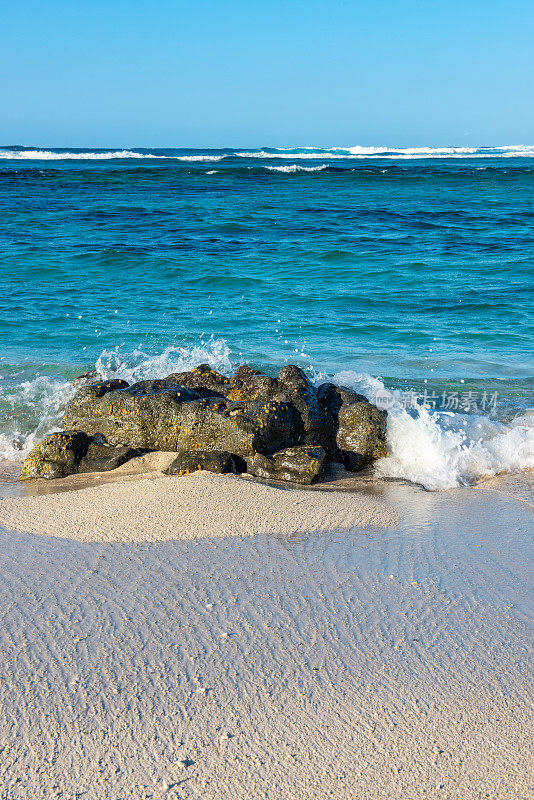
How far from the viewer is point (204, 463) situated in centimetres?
439

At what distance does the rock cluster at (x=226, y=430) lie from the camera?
4496 millimetres

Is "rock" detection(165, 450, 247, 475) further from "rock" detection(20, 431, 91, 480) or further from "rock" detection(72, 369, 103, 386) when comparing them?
"rock" detection(72, 369, 103, 386)

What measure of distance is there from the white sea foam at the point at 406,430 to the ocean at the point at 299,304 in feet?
0.05

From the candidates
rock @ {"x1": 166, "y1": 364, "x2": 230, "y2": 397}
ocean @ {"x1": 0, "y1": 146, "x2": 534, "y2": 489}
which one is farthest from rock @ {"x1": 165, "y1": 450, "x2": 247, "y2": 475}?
ocean @ {"x1": 0, "y1": 146, "x2": 534, "y2": 489}

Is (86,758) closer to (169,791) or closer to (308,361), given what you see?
(169,791)

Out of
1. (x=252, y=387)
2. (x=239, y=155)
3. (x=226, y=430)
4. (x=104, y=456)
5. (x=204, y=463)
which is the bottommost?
(x=104, y=456)

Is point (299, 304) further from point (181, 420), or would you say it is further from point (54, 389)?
point (181, 420)

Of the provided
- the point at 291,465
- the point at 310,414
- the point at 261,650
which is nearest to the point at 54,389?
the point at 310,414

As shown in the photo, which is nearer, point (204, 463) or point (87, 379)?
point (204, 463)

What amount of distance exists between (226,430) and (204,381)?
995 mm

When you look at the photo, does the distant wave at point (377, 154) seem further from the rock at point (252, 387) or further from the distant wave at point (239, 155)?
the rock at point (252, 387)


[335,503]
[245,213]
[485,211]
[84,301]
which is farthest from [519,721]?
[485,211]

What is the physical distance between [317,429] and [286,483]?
2.03 ft

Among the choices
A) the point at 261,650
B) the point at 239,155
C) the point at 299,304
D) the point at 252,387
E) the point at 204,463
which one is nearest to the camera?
the point at 261,650
